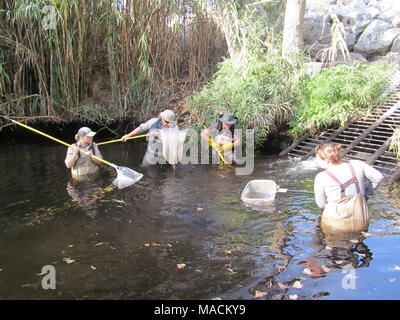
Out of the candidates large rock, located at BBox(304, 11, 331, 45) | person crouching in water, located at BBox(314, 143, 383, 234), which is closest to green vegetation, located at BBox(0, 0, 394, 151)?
large rock, located at BBox(304, 11, 331, 45)

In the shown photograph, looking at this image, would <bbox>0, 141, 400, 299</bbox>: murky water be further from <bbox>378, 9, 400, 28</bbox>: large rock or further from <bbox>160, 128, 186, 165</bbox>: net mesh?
<bbox>378, 9, 400, 28</bbox>: large rock

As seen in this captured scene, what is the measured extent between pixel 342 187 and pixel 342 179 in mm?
84

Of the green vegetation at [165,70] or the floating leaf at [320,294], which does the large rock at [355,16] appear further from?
the floating leaf at [320,294]

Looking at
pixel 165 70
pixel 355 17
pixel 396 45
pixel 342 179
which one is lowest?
pixel 342 179

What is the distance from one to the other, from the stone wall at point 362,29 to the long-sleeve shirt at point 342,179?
888cm

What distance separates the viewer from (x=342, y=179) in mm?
3709

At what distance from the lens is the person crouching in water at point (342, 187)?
3.72m

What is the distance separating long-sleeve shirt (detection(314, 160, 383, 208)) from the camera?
3.72 m

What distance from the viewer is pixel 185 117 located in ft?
29.3

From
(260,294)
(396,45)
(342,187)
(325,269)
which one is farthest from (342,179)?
(396,45)

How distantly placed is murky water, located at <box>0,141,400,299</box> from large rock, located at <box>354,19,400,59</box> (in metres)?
8.01

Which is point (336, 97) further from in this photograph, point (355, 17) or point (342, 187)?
point (355, 17)

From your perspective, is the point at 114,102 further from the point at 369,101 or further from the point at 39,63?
the point at 369,101

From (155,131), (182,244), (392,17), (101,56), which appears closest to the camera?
(182,244)
